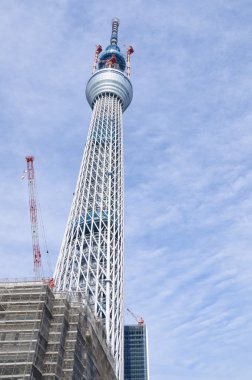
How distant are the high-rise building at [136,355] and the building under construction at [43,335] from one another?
70.0 meters

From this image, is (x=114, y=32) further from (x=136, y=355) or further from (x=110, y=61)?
(x=136, y=355)

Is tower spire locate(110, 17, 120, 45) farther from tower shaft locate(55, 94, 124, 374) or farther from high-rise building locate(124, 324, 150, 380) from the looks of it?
high-rise building locate(124, 324, 150, 380)

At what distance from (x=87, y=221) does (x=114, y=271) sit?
13.4 m

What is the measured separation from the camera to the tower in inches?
3871

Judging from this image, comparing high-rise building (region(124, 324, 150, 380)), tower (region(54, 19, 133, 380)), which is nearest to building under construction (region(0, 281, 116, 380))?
tower (region(54, 19, 133, 380))

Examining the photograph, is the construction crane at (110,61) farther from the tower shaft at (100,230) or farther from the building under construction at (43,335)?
the building under construction at (43,335)

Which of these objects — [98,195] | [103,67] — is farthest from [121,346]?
[103,67]

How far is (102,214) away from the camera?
4496 inches

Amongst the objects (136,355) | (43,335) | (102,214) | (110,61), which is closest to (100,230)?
(102,214)

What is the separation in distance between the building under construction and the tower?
1223 centimetres

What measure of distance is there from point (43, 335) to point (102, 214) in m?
58.6

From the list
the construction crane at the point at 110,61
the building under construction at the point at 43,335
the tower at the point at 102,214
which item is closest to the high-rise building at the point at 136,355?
the tower at the point at 102,214

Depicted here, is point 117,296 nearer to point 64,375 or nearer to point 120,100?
point 64,375

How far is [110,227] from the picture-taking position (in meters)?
112
